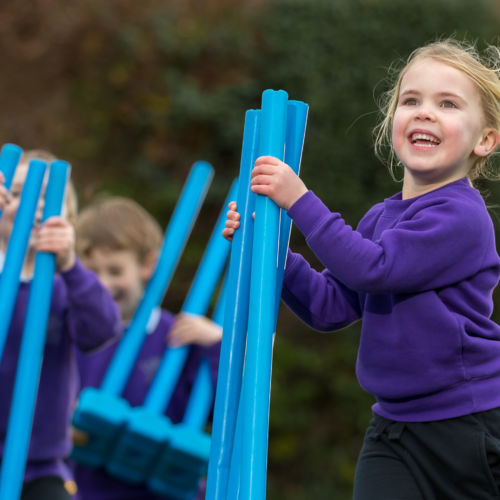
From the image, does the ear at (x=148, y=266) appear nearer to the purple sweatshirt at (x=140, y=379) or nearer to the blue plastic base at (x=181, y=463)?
the purple sweatshirt at (x=140, y=379)

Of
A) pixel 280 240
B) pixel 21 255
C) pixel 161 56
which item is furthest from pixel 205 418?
pixel 161 56

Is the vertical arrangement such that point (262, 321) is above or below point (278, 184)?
below

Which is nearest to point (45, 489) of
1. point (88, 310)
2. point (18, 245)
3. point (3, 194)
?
point (88, 310)

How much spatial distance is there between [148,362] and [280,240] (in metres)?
1.93

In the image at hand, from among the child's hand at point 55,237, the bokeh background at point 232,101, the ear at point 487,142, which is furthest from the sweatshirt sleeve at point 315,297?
the bokeh background at point 232,101

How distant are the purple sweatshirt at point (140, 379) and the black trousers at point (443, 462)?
186 centimetres

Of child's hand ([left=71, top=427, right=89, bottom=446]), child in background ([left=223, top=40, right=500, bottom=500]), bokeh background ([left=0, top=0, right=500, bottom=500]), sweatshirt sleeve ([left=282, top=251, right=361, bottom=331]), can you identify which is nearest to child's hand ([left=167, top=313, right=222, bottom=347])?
child's hand ([left=71, top=427, right=89, bottom=446])

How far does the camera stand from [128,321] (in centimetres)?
438

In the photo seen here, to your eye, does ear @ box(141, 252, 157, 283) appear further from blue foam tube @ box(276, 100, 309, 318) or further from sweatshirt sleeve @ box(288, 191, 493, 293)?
sweatshirt sleeve @ box(288, 191, 493, 293)

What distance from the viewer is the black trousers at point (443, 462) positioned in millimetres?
2180

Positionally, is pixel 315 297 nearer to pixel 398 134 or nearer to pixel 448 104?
pixel 398 134

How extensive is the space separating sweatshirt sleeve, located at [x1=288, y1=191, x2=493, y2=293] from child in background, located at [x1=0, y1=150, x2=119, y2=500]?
3.69ft

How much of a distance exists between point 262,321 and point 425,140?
24.6 inches

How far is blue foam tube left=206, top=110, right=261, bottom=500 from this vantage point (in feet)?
7.38
